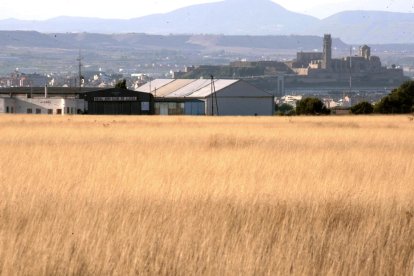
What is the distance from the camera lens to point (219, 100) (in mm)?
121000

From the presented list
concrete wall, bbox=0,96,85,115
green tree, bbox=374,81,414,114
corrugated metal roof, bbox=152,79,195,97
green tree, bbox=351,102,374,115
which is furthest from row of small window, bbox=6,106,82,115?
corrugated metal roof, bbox=152,79,195,97

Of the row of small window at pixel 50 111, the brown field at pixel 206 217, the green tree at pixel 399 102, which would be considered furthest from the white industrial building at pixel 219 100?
the brown field at pixel 206 217

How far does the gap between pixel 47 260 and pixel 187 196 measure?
4.26 metres

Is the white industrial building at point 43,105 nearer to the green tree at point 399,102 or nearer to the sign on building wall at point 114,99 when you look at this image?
the sign on building wall at point 114,99

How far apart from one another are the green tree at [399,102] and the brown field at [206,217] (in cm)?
7891

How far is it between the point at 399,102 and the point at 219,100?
2408 cm

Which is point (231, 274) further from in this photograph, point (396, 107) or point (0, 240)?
point (396, 107)

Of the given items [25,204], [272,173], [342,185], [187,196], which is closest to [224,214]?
[187,196]

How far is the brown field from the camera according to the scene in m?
11.7

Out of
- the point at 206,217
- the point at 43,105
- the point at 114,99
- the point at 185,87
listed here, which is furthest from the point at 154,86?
the point at 206,217

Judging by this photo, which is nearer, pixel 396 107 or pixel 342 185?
pixel 342 185

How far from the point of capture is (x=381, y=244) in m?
12.9

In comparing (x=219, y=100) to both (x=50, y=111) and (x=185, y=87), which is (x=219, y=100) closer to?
(x=185, y=87)

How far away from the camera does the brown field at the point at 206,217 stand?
38.5 feet
